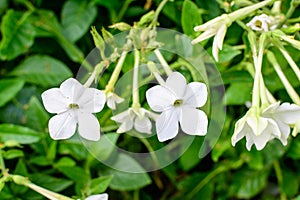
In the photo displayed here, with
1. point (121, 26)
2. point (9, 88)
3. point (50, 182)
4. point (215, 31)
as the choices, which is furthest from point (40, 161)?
point (215, 31)

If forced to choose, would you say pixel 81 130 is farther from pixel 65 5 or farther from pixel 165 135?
pixel 65 5

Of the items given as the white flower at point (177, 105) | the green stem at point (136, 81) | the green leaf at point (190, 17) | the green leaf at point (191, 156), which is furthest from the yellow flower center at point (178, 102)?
the green leaf at point (191, 156)

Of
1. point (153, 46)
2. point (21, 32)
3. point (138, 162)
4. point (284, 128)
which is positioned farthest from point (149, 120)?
point (21, 32)

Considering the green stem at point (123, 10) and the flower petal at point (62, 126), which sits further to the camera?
the green stem at point (123, 10)

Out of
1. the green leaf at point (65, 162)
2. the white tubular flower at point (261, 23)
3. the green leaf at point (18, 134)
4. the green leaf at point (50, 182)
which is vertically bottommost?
the green leaf at point (50, 182)

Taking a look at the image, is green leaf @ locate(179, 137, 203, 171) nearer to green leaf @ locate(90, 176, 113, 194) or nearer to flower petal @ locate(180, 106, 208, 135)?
green leaf @ locate(90, 176, 113, 194)

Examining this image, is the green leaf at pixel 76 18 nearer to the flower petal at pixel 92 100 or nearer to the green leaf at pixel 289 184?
the flower petal at pixel 92 100

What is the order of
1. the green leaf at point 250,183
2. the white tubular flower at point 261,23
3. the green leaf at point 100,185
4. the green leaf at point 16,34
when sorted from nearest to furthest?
the white tubular flower at point 261,23, the green leaf at point 100,185, the green leaf at point 16,34, the green leaf at point 250,183

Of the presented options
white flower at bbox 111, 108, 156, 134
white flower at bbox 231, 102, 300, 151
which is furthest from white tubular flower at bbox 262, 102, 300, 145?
white flower at bbox 111, 108, 156, 134
